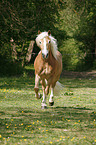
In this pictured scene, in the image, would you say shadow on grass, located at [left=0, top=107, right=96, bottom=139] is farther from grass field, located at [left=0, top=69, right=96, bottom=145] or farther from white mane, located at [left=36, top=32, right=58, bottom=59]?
white mane, located at [left=36, top=32, right=58, bottom=59]

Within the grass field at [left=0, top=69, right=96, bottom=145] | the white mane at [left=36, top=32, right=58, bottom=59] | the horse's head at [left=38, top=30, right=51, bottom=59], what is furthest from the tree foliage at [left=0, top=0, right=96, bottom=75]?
the grass field at [left=0, top=69, right=96, bottom=145]

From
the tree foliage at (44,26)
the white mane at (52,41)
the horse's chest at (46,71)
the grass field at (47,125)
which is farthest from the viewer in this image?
the tree foliage at (44,26)

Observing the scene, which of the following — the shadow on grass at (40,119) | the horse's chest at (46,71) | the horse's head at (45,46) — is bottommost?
the shadow on grass at (40,119)

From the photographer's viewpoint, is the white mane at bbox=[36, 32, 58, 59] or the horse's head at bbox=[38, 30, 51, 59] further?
the white mane at bbox=[36, 32, 58, 59]

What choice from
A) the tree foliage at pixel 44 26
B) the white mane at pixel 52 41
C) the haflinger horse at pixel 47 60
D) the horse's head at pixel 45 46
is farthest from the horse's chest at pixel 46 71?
the tree foliage at pixel 44 26

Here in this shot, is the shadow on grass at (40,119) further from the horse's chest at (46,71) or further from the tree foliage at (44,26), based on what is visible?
the tree foliage at (44,26)

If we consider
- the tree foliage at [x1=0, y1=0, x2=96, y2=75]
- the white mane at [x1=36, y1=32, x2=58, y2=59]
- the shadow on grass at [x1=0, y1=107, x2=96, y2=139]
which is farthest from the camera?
the tree foliage at [x1=0, y1=0, x2=96, y2=75]

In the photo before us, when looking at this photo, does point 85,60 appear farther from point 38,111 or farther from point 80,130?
point 80,130

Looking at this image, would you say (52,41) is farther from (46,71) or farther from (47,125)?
(47,125)

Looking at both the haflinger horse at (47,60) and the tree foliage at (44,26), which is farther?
the tree foliage at (44,26)

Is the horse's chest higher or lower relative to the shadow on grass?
higher

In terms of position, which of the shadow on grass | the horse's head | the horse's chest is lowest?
the shadow on grass

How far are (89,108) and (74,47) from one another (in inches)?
1204

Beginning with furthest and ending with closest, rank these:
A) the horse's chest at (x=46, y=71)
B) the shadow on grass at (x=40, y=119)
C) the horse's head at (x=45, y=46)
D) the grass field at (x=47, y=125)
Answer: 1. the horse's chest at (x=46, y=71)
2. the horse's head at (x=45, y=46)
3. the shadow on grass at (x=40, y=119)
4. the grass field at (x=47, y=125)
